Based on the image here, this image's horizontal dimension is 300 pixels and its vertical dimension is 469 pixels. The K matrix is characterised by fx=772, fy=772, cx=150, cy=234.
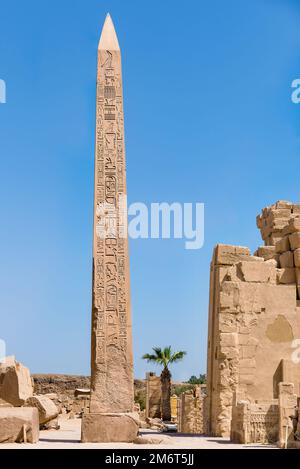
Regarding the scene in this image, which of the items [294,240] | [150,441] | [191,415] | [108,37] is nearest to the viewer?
[150,441]

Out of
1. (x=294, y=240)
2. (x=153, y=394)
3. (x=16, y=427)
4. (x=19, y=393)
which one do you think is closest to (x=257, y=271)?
(x=294, y=240)

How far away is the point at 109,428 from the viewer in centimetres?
1005

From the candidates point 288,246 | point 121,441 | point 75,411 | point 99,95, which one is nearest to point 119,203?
point 99,95

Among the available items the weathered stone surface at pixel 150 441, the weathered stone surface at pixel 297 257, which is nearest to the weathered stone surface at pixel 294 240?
the weathered stone surface at pixel 297 257

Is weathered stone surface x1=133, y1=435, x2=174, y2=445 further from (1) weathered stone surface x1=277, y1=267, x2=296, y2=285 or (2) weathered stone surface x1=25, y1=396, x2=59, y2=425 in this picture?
(1) weathered stone surface x1=277, y1=267, x2=296, y2=285

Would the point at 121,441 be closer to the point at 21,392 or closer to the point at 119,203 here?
the point at 119,203

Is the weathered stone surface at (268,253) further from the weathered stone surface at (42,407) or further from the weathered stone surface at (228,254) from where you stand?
the weathered stone surface at (42,407)

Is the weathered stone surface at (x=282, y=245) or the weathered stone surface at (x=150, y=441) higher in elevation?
the weathered stone surface at (x=282, y=245)

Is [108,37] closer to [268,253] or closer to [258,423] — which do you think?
[268,253]

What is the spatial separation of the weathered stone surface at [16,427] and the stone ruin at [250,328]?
152 inches

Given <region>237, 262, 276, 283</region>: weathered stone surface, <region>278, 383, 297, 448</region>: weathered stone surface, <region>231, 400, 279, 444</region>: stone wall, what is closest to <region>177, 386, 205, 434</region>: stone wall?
<region>237, 262, 276, 283</region>: weathered stone surface

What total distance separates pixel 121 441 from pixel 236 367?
351 cm

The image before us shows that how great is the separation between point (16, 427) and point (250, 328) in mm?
4950

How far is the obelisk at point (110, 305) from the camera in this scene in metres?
10.1
